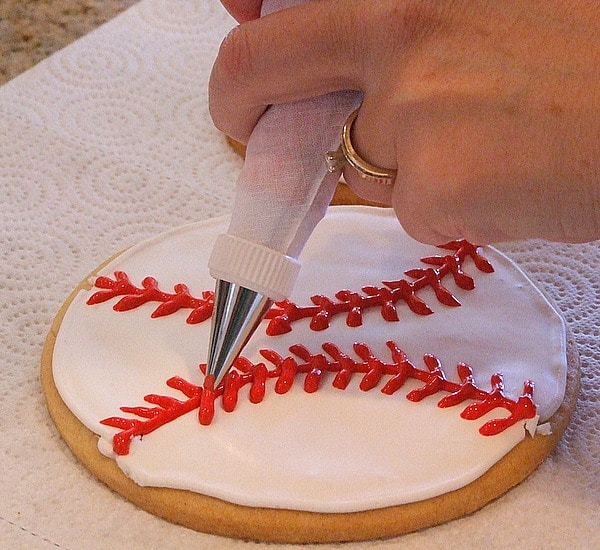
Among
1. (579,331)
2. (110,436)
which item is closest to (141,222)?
(110,436)

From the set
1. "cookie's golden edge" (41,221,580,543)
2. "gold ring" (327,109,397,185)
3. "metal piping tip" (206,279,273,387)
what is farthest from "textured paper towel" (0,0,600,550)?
"gold ring" (327,109,397,185)

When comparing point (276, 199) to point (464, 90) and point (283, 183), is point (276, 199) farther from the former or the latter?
point (464, 90)

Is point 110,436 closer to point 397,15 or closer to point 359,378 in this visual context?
point 359,378

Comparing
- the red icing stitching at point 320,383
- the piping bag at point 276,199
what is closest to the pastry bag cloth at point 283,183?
the piping bag at point 276,199

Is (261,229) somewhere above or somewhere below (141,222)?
above

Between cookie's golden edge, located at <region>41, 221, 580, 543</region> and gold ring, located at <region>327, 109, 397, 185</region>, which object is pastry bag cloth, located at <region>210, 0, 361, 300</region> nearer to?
gold ring, located at <region>327, 109, 397, 185</region>

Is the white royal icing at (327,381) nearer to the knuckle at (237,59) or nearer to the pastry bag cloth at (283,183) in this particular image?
the pastry bag cloth at (283,183)
